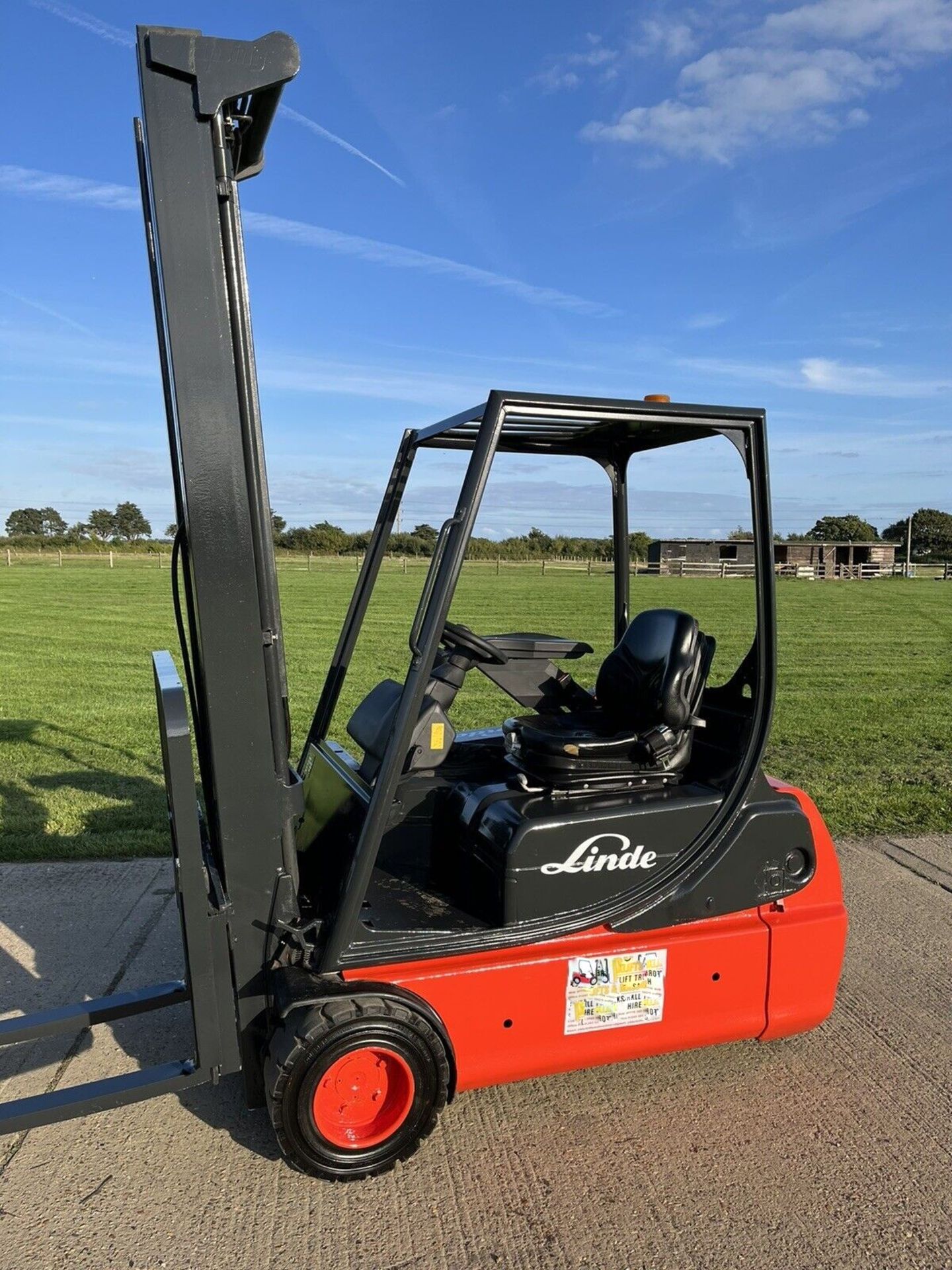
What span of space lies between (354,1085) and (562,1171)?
2.36 ft

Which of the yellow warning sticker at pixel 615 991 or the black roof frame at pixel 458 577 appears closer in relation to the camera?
the black roof frame at pixel 458 577

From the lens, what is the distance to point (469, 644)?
3.63 metres

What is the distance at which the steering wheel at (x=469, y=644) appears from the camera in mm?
3610

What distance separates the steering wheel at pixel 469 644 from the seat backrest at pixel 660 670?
1.79 feet

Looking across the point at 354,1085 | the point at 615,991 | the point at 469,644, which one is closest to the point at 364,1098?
the point at 354,1085

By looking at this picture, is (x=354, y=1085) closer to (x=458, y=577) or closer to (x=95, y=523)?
(x=458, y=577)

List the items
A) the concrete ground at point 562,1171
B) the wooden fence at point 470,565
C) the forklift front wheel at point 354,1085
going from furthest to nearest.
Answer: the wooden fence at point 470,565 → the forklift front wheel at point 354,1085 → the concrete ground at point 562,1171

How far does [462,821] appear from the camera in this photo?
3.46m

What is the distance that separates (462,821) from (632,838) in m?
0.63

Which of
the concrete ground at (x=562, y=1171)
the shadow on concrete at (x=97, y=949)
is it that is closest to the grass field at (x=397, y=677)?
the shadow on concrete at (x=97, y=949)

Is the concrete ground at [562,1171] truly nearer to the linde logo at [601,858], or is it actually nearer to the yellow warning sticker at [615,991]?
the yellow warning sticker at [615,991]

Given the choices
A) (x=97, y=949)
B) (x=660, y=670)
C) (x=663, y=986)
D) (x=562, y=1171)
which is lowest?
(x=562, y=1171)

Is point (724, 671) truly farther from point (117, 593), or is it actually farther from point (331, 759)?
point (117, 593)

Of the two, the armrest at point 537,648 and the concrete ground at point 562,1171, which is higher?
the armrest at point 537,648
